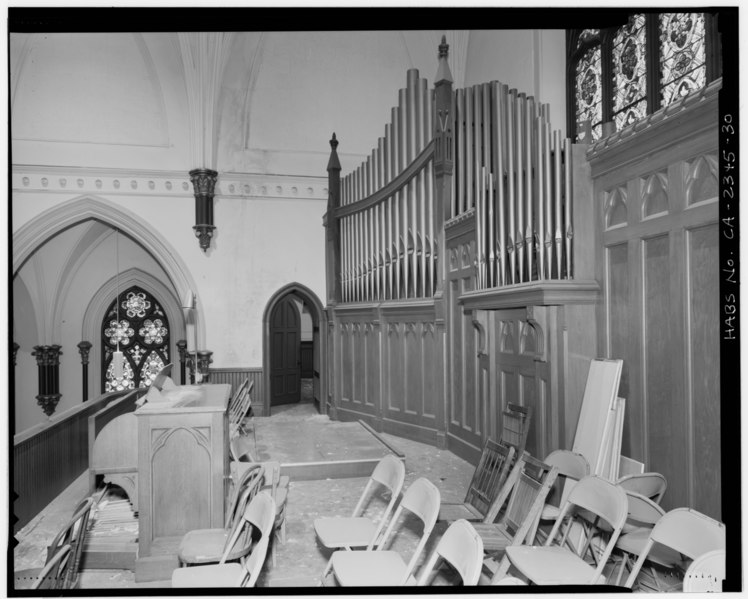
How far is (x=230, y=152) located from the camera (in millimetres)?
10531

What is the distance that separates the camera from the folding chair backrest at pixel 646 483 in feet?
12.2

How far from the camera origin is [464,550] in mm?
2797

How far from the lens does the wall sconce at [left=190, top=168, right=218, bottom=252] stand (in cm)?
1014

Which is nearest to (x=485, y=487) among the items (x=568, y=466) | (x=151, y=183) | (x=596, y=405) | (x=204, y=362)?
(x=568, y=466)

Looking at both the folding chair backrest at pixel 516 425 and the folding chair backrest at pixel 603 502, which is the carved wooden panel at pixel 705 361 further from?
the folding chair backrest at pixel 516 425

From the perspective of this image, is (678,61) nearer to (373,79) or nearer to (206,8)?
(206,8)


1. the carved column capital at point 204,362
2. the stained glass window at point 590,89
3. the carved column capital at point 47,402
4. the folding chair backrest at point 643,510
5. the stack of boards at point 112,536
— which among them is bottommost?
the carved column capital at point 47,402

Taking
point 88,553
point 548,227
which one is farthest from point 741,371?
point 88,553

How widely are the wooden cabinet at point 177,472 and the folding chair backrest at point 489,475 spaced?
2090mm

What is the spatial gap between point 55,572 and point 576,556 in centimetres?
274

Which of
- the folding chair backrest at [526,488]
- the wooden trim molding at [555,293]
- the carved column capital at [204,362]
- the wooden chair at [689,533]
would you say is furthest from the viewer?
the carved column capital at [204,362]

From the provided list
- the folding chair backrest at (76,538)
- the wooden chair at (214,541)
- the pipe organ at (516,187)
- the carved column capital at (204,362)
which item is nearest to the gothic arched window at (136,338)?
the carved column capital at (204,362)

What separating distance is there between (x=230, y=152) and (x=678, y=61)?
24.2 ft

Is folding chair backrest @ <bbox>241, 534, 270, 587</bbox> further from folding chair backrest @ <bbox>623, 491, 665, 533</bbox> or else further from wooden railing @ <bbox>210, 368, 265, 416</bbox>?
wooden railing @ <bbox>210, 368, 265, 416</bbox>
